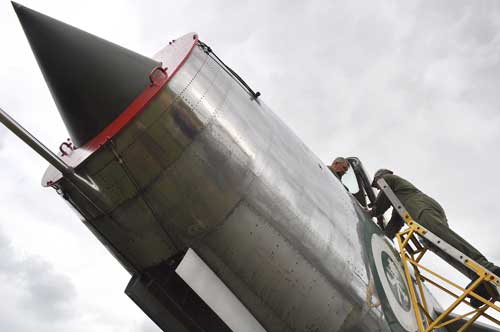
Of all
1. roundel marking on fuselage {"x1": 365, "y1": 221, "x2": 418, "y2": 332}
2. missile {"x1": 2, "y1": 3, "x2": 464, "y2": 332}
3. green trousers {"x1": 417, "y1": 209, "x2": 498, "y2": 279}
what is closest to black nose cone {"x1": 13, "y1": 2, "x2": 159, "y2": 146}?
missile {"x1": 2, "y1": 3, "x2": 464, "y2": 332}

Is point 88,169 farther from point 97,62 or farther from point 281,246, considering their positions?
point 281,246

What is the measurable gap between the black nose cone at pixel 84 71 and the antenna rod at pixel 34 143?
1.00 feet

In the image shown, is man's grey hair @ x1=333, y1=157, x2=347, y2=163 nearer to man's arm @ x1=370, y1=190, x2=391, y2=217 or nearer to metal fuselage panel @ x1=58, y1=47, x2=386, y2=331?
man's arm @ x1=370, y1=190, x2=391, y2=217

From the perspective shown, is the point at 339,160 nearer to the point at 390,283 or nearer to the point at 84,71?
the point at 390,283

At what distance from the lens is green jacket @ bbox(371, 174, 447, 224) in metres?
6.54

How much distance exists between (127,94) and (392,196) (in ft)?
14.7

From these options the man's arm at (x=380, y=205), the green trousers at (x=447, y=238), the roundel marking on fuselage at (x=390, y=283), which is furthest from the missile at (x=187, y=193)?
the man's arm at (x=380, y=205)

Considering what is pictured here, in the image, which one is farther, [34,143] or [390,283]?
[390,283]

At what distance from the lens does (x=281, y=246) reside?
4.09m

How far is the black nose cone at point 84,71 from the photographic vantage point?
151 inches

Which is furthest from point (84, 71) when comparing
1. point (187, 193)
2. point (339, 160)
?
point (339, 160)

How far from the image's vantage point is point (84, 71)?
12.7 feet

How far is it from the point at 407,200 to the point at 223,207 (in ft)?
12.8

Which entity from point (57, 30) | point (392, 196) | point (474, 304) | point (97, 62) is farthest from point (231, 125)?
point (474, 304)
